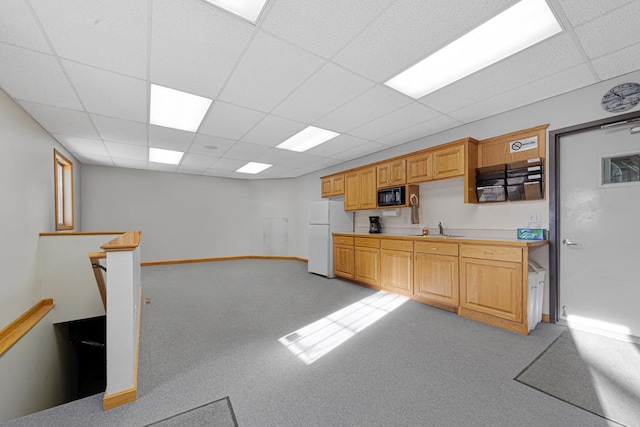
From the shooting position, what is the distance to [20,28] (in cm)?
182

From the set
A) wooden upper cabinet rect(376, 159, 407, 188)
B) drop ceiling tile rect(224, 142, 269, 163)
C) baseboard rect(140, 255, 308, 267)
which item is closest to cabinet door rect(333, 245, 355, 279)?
wooden upper cabinet rect(376, 159, 407, 188)

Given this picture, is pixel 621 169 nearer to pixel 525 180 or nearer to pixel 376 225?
pixel 525 180

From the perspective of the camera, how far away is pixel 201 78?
251 centimetres

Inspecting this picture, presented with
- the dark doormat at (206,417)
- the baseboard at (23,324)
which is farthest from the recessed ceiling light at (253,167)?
the dark doormat at (206,417)

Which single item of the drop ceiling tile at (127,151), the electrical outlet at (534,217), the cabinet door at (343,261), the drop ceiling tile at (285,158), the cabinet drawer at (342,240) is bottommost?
the cabinet door at (343,261)

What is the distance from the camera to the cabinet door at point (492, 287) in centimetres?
275

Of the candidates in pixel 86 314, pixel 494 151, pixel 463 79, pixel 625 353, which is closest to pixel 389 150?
pixel 494 151

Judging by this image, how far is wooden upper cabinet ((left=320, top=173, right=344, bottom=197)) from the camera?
570 centimetres

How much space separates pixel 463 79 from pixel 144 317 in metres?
4.47

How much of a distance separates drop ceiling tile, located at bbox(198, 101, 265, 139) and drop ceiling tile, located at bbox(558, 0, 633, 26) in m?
2.88

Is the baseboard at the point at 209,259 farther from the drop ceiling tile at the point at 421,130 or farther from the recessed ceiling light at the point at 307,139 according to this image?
the drop ceiling tile at the point at 421,130

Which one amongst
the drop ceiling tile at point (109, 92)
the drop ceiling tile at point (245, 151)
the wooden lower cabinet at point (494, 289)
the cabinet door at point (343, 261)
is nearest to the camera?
the drop ceiling tile at point (109, 92)

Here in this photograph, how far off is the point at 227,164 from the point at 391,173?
381cm

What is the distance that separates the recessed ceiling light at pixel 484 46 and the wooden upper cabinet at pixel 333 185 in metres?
2.98
